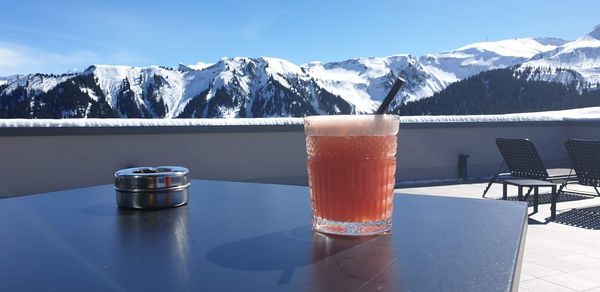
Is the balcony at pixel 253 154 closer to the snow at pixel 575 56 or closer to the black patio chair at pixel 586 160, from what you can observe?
the black patio chair at pixel 586 160

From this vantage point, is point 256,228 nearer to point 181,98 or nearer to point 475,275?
point 475,275

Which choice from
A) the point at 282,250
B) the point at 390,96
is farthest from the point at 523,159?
the point at 282,250

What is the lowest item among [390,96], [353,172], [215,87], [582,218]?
[582,218]

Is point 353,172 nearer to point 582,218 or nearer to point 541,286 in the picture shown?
point 541,286

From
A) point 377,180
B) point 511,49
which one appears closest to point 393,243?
point 377,180

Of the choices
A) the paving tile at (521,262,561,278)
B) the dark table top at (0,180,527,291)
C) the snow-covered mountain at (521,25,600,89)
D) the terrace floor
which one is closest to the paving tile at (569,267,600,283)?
the terrace floor

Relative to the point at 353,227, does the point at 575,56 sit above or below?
above

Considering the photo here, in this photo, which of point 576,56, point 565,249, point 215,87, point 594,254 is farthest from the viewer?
point 215,87

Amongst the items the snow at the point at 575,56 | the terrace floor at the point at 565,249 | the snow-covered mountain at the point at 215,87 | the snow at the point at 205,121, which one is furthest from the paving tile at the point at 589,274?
the snow at the point at 575,56
